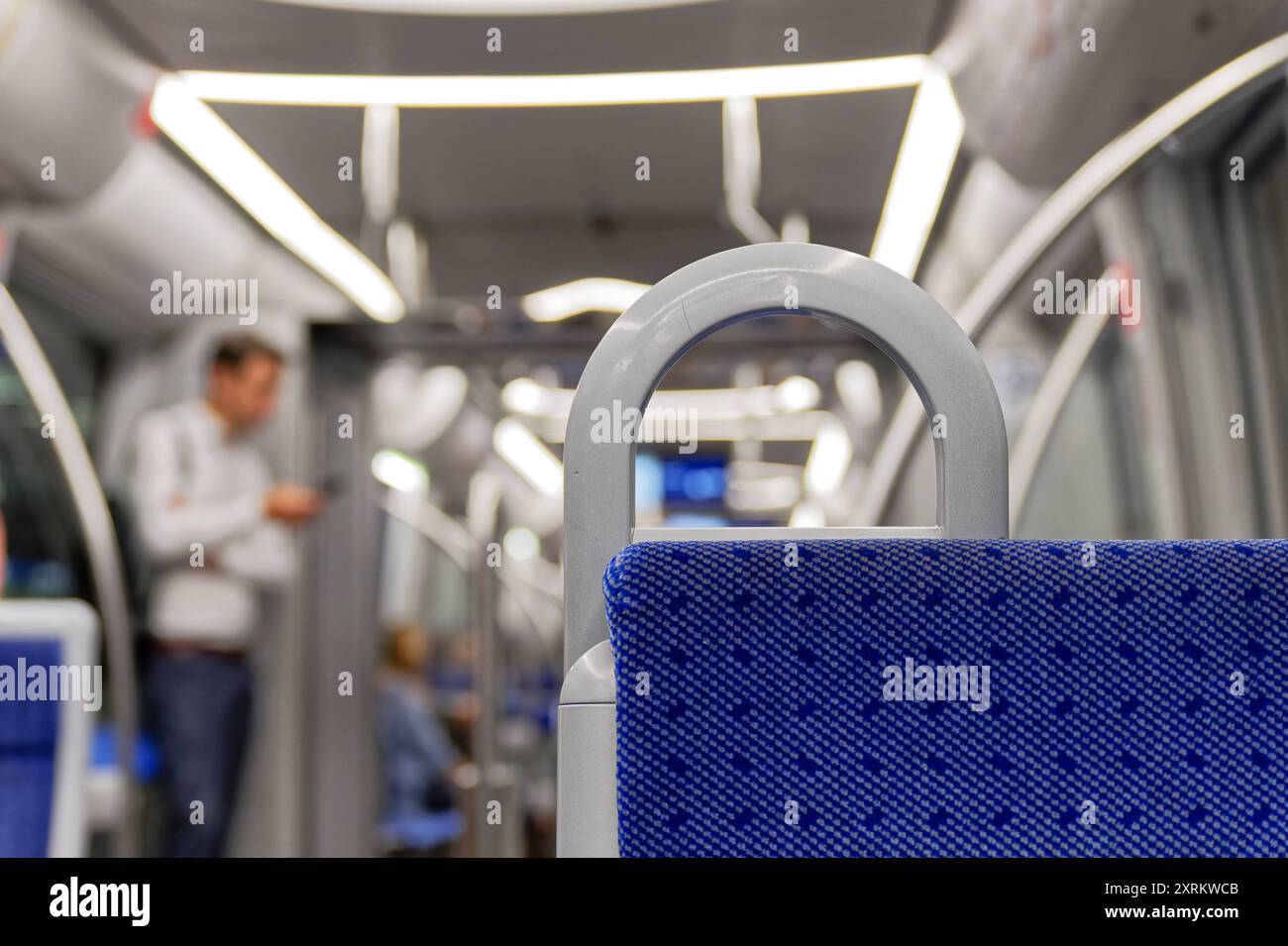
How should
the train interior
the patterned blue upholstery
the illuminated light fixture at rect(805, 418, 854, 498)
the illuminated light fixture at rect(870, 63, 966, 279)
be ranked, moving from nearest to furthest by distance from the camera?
the patterned blue upholstery, the train interior, the illuminated light fixture at rect(870, 63, 966, 279), the illuminated light fixture at rect(805, 418, 854, 498)

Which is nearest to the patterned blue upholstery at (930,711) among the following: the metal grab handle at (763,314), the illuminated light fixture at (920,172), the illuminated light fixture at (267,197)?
the metal grab handle at (763,314)

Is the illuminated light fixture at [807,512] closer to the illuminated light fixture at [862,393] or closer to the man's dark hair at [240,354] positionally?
the illuminated light fixture at [862,393]

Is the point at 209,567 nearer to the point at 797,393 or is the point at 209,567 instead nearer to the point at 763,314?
the point at 797,393

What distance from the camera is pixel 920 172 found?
240 cm

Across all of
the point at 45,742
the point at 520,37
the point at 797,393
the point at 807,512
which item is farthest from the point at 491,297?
the point at 45,742

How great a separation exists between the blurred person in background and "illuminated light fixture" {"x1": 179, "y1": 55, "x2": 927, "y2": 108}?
1214 mm

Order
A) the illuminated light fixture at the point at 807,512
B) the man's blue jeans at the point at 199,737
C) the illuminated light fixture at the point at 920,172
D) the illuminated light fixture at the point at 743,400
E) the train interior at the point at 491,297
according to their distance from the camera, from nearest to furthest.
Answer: the train interior at the point at 491,297, the illuminated light fixture at the point at 920,172, the man's blue jeans at the point at 199,737, the illuminated light fixture at the point at 743,400, the illuminated light fixture at the point at 807,512

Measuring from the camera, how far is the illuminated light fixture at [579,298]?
2.60m

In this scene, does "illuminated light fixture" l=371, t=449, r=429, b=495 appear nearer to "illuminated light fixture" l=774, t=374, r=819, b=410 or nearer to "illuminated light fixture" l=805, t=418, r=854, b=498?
"illuminated light fixture" l=774, t=374, r=819, b=410


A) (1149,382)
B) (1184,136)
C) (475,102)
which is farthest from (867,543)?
(475,102)

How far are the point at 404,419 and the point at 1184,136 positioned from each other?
1.80 meters

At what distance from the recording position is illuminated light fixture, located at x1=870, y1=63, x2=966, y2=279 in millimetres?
2132

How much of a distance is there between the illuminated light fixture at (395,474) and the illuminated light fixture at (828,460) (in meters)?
1.04

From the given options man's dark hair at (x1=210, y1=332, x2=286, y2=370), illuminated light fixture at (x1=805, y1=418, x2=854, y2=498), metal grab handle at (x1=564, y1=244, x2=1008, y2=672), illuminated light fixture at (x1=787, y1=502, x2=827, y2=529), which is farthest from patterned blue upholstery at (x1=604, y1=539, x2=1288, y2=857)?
illuminated light fixture at (x1=787, y1=502, x2=827, y2=529)
